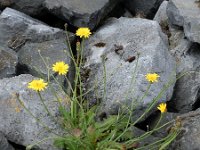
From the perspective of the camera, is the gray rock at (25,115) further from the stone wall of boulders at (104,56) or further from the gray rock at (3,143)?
the gray rock at (3,143)

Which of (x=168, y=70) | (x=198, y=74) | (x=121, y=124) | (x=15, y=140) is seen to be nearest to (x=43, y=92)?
(x=15, y=140)

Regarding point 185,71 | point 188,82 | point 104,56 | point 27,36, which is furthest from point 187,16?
point 27,36

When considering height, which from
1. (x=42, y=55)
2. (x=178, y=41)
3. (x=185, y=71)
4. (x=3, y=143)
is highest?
(x=178, y=41)

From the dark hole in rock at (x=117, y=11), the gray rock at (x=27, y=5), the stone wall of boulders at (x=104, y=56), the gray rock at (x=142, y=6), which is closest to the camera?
the stone wall of boulders at (x=104, y=56)

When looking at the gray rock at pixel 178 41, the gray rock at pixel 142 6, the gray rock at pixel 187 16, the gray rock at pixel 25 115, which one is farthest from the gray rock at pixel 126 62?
the gray rock at pixel 142 6

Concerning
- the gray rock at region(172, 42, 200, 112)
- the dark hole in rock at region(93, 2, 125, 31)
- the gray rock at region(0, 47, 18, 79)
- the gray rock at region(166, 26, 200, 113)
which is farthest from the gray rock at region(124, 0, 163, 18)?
the gray rock at region(0, 47, 18, 79)

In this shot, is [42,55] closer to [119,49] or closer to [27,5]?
[119,49]
